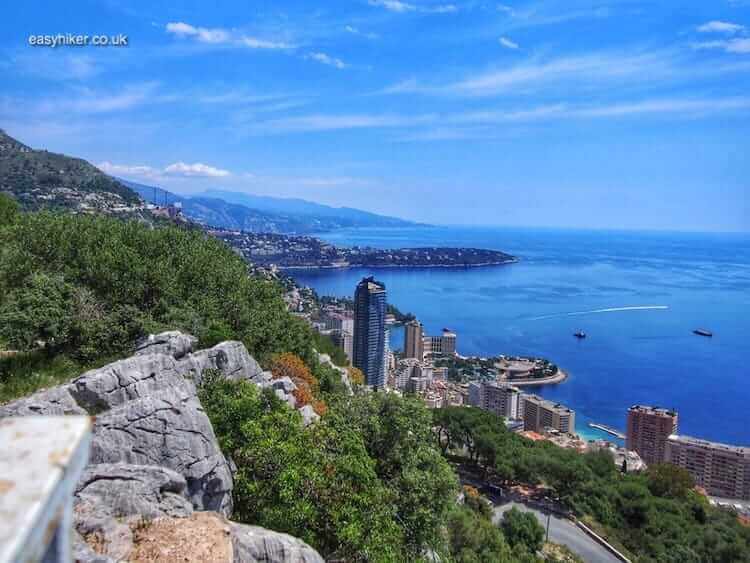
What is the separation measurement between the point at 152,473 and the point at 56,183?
4706cm

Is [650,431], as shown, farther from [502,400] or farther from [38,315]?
[38,315]

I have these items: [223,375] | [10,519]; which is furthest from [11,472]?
[223,375]

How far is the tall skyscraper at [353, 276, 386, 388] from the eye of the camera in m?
33.1

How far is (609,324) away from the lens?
58.2m

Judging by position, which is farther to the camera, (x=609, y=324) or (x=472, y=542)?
(x=609, y=324)

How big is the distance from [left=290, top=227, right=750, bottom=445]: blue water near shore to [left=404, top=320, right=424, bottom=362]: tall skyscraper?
516 centimetres

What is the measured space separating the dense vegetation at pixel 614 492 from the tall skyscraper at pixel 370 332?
13.6 meters

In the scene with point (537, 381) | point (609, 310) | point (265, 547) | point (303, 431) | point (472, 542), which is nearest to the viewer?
point (265, 547)

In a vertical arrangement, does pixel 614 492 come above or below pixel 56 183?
below

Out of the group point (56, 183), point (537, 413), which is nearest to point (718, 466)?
point (537, 413)

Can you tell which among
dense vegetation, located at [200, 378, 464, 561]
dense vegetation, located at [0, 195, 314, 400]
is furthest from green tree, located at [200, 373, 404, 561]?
dense vegetation, located at [0, 195, 314, 400]

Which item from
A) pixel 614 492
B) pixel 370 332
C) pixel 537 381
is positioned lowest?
pixel 537 381

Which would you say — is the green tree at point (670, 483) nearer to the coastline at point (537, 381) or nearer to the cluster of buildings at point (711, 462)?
the cluster of buildings at point (711, 462)

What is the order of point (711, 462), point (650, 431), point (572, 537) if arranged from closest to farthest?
point (572, 537) < point (711, 462) < point (650, 431)
